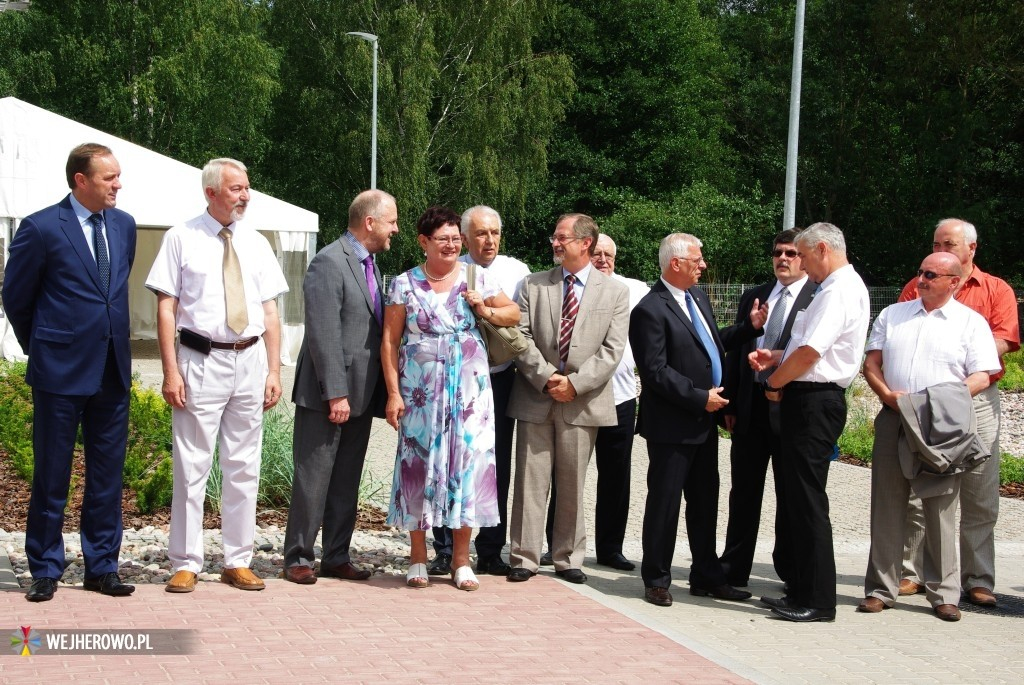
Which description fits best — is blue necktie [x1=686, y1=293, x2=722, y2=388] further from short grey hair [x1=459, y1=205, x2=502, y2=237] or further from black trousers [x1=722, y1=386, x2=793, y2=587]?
short grey hair [x1=459, y1=205, x2=502, y2=237]

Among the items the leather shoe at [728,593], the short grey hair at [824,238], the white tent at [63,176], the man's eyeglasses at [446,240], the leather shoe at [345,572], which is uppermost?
the white tent at [63,176]

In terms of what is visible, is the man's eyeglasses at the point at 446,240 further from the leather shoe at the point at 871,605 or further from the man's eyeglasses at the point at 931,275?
the leather shoe at the point at 871,605

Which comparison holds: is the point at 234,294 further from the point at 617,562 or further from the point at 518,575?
the point at 617,562

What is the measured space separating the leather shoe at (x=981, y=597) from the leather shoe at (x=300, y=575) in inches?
145

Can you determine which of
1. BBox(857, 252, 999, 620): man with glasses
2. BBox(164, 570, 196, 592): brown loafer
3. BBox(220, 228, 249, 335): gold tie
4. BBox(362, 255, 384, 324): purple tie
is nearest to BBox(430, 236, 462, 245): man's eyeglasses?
BBox(362, 255, 384, 324): purple tie

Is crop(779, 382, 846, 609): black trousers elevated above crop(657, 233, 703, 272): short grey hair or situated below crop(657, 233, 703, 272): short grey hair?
below

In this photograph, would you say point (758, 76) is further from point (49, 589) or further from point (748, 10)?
point (49, 589)

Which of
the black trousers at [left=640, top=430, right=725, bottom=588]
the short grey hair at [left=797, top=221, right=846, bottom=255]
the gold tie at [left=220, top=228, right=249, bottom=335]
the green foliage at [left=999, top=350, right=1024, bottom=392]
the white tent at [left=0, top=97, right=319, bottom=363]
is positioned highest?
the white tent at [left=0, top=97, right=319, bottom=363]

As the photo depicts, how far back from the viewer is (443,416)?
6.67 m

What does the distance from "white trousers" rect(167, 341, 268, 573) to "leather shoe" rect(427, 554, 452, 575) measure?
3.70 ft

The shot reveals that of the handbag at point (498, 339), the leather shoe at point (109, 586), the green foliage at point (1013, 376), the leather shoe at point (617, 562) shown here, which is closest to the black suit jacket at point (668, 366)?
the handbag at point (498, 339)

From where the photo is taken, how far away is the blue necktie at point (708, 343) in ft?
22.7

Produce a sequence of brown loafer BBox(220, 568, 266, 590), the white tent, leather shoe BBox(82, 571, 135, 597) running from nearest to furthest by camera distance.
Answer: leather shoe BBox(82, 571, 135, 597)
brown loafer BBox(220, 568, 266, 590)
the white tent

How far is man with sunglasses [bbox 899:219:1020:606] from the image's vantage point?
23.1 ft
